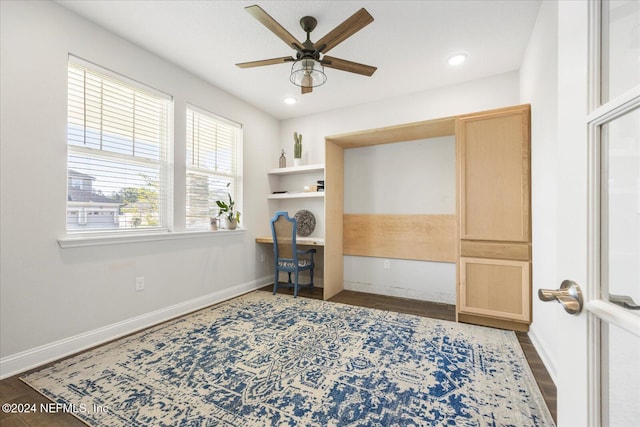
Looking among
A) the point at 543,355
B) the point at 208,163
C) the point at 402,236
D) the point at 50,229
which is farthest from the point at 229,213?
the point at 543,355

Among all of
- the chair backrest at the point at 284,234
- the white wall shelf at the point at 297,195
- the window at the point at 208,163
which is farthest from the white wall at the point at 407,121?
the window at the point at 208,163

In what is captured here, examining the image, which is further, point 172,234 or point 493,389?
point 172,234

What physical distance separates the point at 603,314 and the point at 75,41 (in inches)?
138

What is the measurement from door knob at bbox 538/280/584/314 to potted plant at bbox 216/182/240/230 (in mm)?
3506

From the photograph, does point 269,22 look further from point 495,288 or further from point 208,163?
point 495,288

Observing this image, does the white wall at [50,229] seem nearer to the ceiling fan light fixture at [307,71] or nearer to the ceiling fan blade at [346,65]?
the ceiling fan light fixture at [307,71]

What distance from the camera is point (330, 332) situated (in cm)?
260

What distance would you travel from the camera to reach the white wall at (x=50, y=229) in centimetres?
195

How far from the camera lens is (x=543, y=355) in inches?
83.0

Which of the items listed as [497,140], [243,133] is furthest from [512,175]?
[243,133]

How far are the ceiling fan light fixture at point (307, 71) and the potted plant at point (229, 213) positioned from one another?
197 cm

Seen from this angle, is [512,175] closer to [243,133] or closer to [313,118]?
[313,118]

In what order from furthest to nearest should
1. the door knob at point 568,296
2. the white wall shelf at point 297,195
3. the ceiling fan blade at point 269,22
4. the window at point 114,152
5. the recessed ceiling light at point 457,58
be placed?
the white wall shelf at point 297,195 < the recessed ceiling light at point 457,58 < the window at point 114,152 < the ceiling fan blade at point 269,22 < the door knob at point 568,296

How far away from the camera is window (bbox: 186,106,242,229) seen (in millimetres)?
3367
